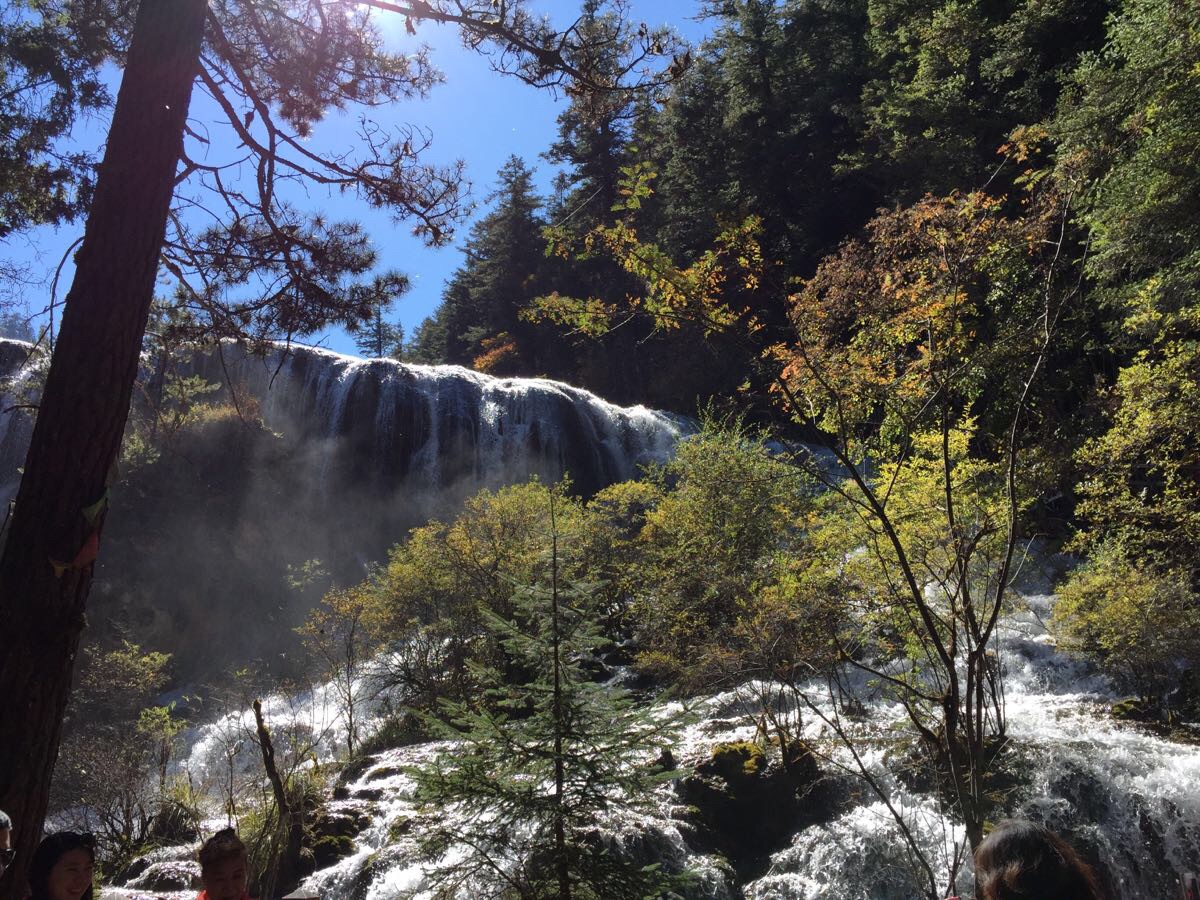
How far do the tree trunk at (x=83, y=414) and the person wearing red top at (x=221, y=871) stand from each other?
0.51 metres

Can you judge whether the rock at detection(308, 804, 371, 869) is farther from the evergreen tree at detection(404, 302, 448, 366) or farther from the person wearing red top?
the evergreen tree at detection(404, 302, 448, 366)

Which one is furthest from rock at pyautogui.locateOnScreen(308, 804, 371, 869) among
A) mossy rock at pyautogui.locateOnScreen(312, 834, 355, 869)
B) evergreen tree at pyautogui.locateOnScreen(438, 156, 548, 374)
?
evergreen tree at pyautogui.locateOnScreen(438, 156, 548, 374)

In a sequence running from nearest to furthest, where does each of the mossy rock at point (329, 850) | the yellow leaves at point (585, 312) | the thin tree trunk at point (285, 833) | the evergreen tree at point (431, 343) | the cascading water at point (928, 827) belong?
the yellow leaves at point (585, 312) → the cascading water at point (928, 827) → the thin tree trunk at point (285, 833) → the mossy rock at point (329, 850) → the evergreen tree at point (431, 343)

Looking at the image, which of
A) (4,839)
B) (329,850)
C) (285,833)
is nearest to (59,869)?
(4,839)

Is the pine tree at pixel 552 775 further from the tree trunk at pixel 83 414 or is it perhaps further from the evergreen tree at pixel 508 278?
the evergreen tree at pixel 508 278

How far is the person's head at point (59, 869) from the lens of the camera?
89.3 inches

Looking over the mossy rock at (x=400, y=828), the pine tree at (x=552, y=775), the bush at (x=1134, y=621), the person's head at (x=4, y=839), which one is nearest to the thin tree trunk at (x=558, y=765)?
the pine tree at (x=552, y=775)

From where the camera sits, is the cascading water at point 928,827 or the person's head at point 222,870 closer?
the person's head at point 222,870

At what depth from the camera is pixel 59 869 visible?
228 cm

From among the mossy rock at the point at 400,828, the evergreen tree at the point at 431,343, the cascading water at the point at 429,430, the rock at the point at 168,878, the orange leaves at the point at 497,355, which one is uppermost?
the evergreen tree at the point at 431,343

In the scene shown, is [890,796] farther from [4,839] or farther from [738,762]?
[4,839]

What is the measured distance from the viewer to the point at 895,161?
20.7 metres

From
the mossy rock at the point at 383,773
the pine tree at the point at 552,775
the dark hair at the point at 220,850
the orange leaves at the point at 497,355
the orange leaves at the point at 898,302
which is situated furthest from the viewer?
the orange leaves at the point at 497,355

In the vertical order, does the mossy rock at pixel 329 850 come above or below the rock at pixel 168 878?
above
